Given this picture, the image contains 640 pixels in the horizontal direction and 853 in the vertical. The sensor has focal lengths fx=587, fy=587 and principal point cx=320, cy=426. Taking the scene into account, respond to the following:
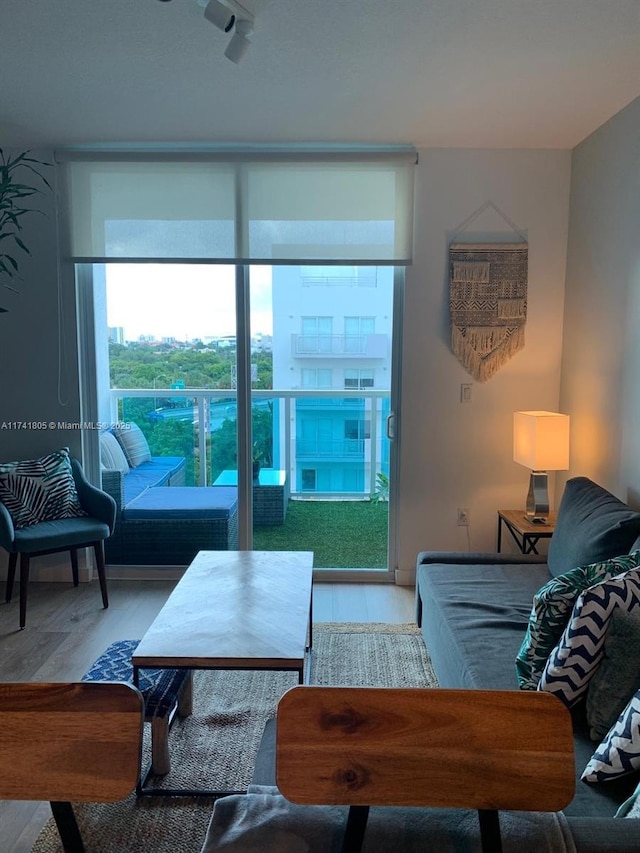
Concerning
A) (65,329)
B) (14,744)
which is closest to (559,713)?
(14,744)

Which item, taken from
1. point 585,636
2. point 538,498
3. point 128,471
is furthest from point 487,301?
point 128,471

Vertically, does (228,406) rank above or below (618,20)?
below

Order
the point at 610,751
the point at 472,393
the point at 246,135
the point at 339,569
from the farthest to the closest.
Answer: the point at 339,569
the point at 472,393
the point at 246,135
the point at 610,751

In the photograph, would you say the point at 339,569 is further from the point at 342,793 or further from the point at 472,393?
the point at 342,793

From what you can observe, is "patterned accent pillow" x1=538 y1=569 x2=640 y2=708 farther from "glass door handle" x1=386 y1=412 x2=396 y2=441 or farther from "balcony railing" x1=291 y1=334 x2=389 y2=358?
"balcony railing" x1=291 y1=334 x2=389 y2=358

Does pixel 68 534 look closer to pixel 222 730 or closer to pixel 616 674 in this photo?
pixel 222 730

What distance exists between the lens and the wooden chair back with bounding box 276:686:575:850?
93 cm

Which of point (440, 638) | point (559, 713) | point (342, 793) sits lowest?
point (440, 638)

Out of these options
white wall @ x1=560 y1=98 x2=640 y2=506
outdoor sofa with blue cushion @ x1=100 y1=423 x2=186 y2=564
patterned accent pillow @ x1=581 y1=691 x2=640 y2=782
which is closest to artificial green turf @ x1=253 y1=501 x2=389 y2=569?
outdoor sofa with blue cushion @ x1=100 y1=423 x2=186 y2=564

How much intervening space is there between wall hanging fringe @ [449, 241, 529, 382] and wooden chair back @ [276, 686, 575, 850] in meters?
2.78

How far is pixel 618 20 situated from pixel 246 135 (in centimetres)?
191

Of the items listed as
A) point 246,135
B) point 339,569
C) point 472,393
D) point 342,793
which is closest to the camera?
point 342,793

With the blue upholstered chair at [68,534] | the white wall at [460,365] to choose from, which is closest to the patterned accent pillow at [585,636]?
the white wall at [460,365]

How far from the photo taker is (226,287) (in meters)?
3.67
